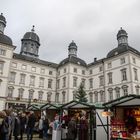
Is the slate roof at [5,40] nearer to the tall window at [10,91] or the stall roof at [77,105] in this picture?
the tall window at [10,91]

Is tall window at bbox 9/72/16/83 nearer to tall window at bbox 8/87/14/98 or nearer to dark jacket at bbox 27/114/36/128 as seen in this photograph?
tall window at bbox 8/87/14/98

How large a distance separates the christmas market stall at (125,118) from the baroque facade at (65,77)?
1803 centimetres

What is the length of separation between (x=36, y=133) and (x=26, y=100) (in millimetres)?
22616

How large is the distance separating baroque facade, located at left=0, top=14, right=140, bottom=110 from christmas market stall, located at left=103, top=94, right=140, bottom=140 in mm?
18032

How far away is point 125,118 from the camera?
12.8m

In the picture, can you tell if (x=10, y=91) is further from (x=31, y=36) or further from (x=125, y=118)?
(x=125, y=118)

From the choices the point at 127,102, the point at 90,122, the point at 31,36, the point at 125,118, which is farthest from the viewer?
the point at 31,36

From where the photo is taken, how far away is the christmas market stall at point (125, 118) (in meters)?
10.2

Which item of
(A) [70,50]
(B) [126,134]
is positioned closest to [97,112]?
(B) [126,134]

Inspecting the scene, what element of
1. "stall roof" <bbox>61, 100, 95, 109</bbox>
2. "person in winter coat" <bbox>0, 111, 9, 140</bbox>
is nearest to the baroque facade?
"stall roof" <bbox>61, 100, 95, 109</bbox>

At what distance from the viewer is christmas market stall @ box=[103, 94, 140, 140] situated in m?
10.2

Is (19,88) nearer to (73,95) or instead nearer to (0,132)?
(73,95)

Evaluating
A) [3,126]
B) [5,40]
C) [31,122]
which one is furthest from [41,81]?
[3,126]

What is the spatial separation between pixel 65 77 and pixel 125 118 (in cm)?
2894
